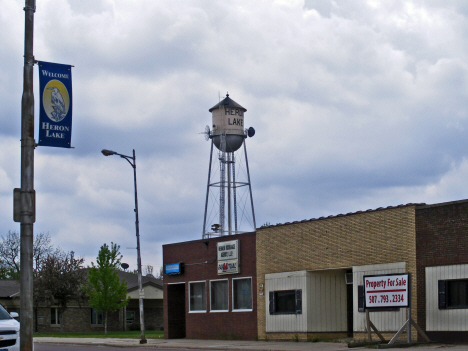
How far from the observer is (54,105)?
12.0 metres

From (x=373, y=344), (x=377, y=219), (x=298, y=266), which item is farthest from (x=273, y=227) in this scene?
(x=373, y=344)

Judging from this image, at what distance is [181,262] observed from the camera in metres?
34.7

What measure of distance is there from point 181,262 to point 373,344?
14.4 m

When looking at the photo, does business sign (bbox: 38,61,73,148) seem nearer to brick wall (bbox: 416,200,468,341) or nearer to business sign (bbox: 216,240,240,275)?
brick wall (bbox: 416,200,468,341)

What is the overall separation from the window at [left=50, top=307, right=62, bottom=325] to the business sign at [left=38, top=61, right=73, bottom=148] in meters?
48.3

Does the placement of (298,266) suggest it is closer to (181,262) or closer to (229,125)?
(181,262)

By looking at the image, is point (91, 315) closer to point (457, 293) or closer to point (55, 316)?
point (55, 316)

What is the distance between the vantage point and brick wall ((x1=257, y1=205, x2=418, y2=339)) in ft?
77.6

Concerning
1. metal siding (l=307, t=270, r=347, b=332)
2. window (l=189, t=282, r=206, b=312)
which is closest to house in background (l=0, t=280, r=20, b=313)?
window (l=189, t=282, r=206, b=312)

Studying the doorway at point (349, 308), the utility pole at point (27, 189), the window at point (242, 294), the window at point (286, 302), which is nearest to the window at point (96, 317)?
the window at point (242, 294)

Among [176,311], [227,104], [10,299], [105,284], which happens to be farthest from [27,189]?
[10,299]

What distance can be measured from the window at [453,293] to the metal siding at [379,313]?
1.63m

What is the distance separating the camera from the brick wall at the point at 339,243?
23641 mm

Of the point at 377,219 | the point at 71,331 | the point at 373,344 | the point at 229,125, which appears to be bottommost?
the point at 71,331
